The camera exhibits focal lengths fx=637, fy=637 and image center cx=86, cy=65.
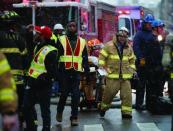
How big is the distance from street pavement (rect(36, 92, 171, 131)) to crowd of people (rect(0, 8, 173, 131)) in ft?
0.68

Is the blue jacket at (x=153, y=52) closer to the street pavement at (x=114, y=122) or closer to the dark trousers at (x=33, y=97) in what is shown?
the street pavement at (x=114, y=122)

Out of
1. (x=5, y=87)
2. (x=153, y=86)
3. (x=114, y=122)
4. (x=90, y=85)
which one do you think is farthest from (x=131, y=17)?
(x=5, y=87)

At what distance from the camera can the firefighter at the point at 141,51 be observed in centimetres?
1327

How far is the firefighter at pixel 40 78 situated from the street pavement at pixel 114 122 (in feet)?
5.67

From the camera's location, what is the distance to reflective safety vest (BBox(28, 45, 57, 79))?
948 cm

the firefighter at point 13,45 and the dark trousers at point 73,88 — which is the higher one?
Result: the firefighter at point 13,45

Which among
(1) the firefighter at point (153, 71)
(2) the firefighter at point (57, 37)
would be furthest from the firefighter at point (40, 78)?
(1) the firefighter at point (153, 71)

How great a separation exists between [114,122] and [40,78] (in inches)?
112

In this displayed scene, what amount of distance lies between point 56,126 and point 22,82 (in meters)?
2.47

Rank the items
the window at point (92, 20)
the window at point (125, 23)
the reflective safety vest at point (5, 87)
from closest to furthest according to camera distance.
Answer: the reflective safety vest at point (5, 87), the window at point (92, 20), the window at point (125, 23)

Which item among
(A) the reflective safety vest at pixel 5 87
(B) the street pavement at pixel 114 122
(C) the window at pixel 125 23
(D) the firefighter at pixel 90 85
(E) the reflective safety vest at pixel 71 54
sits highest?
(A) the reflective safety vest at pixel 5 87

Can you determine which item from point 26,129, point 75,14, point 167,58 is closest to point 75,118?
point 26,129

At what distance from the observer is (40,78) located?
9422 millimetres

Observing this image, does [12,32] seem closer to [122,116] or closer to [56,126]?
[56,126]
